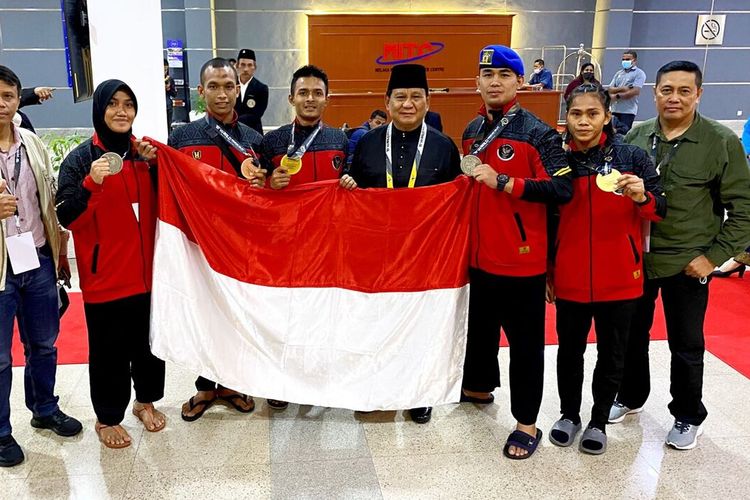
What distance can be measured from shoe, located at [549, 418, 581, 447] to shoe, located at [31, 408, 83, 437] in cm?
212

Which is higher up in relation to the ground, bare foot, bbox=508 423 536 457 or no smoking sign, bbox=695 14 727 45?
no smoking sign, bbox=695 14 727 45

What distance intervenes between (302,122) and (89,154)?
890mm

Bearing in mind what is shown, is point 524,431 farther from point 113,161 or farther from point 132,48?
point 132,48

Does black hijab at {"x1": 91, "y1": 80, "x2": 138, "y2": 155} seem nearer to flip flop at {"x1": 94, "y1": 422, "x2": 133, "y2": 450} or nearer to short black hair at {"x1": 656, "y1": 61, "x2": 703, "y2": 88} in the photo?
flip flop at {"x1": 94, "y1": 422, "x2": 133, "y2": 450}

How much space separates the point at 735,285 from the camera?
16.3ft

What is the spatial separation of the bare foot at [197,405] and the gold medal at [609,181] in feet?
6.67

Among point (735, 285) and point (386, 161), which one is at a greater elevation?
point (386, 161)

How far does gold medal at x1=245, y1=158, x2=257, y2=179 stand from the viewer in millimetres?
2600

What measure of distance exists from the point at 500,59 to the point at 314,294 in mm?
1241

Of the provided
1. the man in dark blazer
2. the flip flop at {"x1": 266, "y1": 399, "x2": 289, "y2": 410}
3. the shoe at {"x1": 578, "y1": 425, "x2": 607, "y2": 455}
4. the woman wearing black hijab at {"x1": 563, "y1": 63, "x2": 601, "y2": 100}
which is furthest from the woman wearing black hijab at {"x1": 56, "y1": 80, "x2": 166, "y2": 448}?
the man in dark blazer

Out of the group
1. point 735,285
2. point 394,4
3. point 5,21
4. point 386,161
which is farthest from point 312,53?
point 386,161

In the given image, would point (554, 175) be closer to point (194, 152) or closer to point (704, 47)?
point (194, 152)

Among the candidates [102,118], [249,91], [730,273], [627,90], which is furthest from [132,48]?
[627,90]

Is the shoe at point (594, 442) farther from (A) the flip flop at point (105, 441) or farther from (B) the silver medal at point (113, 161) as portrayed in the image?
(B) the silver medal at point (113, 161)
